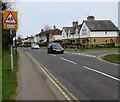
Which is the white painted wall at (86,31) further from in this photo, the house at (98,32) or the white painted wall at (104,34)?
the white painted wall at (104,34)

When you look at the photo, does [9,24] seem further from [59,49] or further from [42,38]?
[42,38]

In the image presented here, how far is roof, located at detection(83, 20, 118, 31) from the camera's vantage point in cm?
5409

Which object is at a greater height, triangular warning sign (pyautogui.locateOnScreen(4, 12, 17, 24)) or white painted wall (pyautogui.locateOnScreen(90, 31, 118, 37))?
white painted wall (pyautogui.locateOnScreen(90, 31, 118, 37))

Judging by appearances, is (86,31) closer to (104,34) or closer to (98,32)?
(98,32)

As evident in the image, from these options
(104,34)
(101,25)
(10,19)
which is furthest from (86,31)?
(10,19)

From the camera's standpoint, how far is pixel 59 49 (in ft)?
86.8

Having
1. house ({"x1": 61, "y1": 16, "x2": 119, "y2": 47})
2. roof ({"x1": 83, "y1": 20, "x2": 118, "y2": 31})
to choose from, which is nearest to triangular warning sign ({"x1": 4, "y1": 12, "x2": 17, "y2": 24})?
house ({"x1": 61, "y1": 16, "x2": 119, "y2": 47})

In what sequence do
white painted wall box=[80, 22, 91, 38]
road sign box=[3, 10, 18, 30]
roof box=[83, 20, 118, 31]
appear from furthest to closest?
white painted wall box=[80, 22, 91, 38] → roof box=[83, 20, 118, 31] → road sign box=[3, 10, 18, 30]

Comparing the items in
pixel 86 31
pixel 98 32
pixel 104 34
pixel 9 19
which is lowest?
pixel 9 19

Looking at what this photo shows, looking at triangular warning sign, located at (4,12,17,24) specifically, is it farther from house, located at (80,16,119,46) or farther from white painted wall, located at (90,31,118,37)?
white painted wall, located at (90,31,118,37)

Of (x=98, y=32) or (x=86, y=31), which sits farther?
(x=86, y=31)

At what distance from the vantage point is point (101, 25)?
55.5 meters

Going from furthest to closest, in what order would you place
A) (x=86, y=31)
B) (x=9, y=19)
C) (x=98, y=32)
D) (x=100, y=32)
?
(x=86, y=31) → (x=100, y=32) → (x=98, y=32) → (x=9, y=19)

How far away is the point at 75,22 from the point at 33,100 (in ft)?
238
